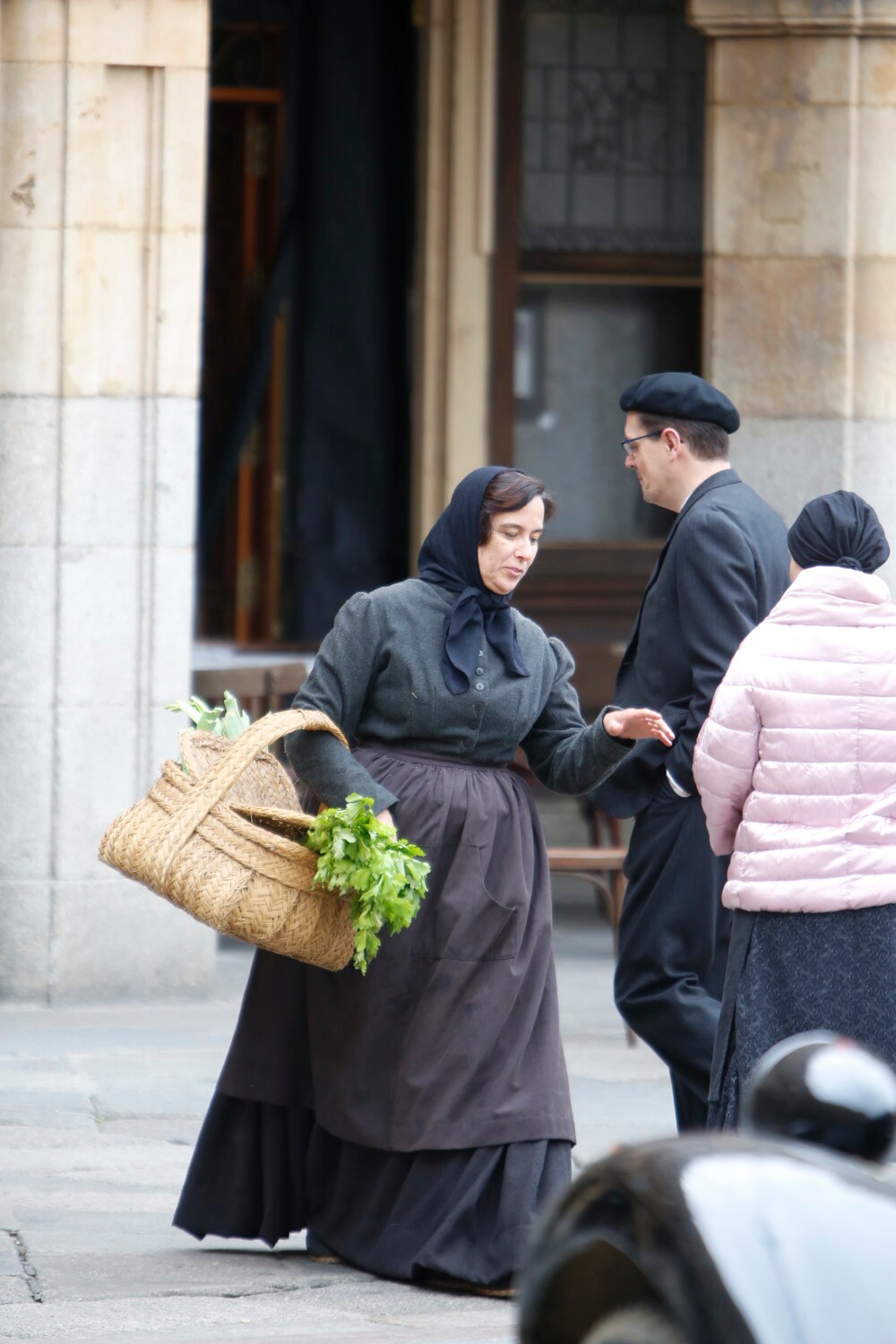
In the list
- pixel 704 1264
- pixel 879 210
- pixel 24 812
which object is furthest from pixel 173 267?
pixel 704 1264

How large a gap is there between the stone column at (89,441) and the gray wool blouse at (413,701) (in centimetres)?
307

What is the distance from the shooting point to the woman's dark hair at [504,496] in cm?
482

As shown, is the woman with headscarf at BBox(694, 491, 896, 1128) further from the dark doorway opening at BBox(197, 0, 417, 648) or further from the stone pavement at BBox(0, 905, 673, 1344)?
the dark doorway opening at BBox(197, 0, 417, 648)

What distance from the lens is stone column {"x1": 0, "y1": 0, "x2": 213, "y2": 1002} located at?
778cm

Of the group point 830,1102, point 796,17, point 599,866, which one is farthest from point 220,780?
point 796,17

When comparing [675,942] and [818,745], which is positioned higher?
[818,745]

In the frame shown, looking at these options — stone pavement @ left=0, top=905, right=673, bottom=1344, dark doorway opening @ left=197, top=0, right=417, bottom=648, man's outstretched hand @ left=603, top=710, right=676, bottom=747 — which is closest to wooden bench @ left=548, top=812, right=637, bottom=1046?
stone pavement @ left=0, top=905, right=673, bottom=1344

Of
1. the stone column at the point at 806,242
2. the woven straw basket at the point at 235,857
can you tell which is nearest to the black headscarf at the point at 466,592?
the woven straw basket at the point at 235,857

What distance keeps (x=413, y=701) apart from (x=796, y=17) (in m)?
4.51

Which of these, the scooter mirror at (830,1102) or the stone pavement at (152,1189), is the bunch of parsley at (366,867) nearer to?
the stone pavement at (152,1189)

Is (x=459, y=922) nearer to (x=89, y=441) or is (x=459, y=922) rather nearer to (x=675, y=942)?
(x=675, y=942)

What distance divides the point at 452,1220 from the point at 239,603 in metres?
6.80

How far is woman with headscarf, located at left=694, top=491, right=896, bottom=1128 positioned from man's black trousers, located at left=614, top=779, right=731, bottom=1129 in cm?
56

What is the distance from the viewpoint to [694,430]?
5.29 m
